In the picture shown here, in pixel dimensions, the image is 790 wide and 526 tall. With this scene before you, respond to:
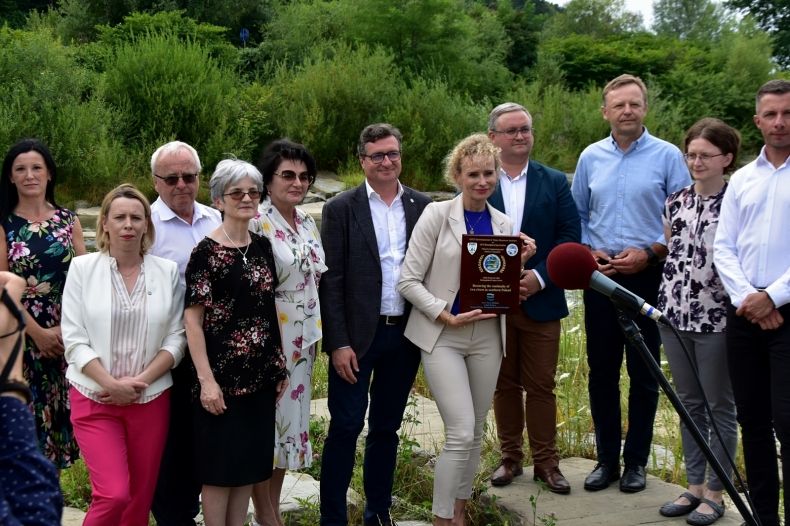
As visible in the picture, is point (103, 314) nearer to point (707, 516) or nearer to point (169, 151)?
point (169, 151)

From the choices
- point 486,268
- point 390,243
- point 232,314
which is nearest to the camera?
point 232,314

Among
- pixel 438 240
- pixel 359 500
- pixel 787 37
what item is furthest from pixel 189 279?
pixel 787 37

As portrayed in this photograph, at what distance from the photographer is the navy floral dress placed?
14.5 feet

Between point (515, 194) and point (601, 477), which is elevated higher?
point (515, 194)

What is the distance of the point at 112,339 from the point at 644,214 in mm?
2941

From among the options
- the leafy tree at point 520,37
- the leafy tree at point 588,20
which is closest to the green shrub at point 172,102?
the leafy tree at point 520,37

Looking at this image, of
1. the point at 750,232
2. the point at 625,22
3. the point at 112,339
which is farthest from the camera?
the point at 625,22

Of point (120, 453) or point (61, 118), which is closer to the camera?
point (120, 453)

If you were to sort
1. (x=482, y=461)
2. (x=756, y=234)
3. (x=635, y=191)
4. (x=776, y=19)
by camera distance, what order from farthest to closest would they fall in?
(x=776, y=19)
(x=482, y=461)
(x=635, y=191)
(x=756, y=234)

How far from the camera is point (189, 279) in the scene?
4.03 meters

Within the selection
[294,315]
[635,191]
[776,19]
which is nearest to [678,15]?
[776,19]

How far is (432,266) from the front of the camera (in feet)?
15.0

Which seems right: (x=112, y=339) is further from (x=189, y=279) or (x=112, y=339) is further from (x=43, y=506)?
(x=43, y=506)

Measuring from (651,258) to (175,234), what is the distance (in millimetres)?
2559
